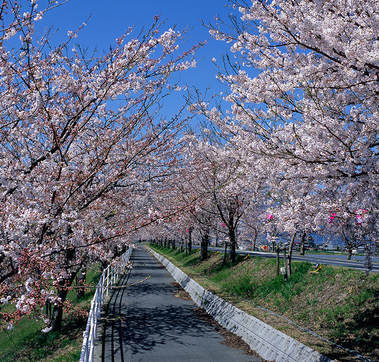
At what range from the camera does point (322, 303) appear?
10.2 meters

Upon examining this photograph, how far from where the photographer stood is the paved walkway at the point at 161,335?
823cm

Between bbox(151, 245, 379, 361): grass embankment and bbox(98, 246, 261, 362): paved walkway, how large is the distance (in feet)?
5.29

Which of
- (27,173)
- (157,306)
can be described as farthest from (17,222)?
(157,306)

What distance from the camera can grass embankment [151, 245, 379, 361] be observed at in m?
7.82

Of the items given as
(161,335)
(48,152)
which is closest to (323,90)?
(48,152)

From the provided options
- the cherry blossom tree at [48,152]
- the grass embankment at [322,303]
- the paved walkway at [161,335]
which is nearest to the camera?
the cherry blossom tree at [48,152]

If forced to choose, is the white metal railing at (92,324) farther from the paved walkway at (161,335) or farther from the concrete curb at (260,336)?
the concrete curb at (260,336)

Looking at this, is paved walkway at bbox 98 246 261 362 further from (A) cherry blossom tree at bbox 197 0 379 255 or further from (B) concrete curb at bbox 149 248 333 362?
(A) cherry blossom tree at bbox 197 0 379 255

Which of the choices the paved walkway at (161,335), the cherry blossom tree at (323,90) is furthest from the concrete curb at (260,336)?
the cherry blossom tree at (323,90)

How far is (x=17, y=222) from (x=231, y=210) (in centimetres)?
1708

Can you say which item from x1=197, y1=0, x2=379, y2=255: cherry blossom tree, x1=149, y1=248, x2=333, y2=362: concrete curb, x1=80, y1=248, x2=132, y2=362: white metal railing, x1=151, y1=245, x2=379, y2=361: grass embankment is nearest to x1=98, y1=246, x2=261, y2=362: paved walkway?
x1=149, y1=248, x2=333, y2=362: concrete curb

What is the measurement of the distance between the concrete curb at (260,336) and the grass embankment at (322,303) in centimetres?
47

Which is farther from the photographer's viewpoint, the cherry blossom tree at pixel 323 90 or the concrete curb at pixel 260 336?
the concrete curb at pixel 260 336

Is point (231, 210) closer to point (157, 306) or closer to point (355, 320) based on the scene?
point (157, 306)
